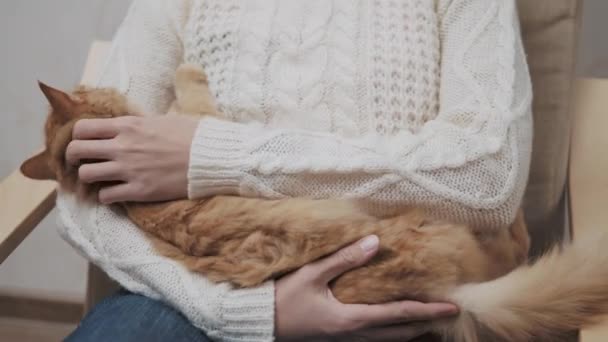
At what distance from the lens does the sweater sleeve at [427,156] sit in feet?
2.59

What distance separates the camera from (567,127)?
104 centimetres

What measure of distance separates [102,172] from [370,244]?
14.1 inches

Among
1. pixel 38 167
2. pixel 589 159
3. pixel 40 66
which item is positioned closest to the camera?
pixel 38 167

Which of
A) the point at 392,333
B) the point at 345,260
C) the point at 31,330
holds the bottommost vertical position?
the point at 31,330

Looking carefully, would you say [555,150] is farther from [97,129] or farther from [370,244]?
[97,129]

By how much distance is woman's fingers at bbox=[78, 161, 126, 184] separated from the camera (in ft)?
2.80

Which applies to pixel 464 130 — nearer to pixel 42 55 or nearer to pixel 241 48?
pixel 241 48

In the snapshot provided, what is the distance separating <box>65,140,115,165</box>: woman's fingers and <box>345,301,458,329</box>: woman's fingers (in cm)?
37

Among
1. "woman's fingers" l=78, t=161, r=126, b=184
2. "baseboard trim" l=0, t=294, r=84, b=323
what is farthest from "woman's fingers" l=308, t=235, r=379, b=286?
"baseboard trim" l=0, t=294, r=84, b=323

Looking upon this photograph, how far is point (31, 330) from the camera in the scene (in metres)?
1.75

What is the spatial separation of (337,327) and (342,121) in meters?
0.29

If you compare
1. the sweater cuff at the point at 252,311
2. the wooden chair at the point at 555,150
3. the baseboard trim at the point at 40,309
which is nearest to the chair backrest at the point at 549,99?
the wooden chair at the point at 555,150

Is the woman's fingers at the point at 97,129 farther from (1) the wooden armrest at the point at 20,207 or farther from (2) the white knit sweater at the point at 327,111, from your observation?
(1) the wooden armrest at the point at 20,207

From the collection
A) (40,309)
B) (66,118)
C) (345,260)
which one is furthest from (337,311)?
(40,309)
